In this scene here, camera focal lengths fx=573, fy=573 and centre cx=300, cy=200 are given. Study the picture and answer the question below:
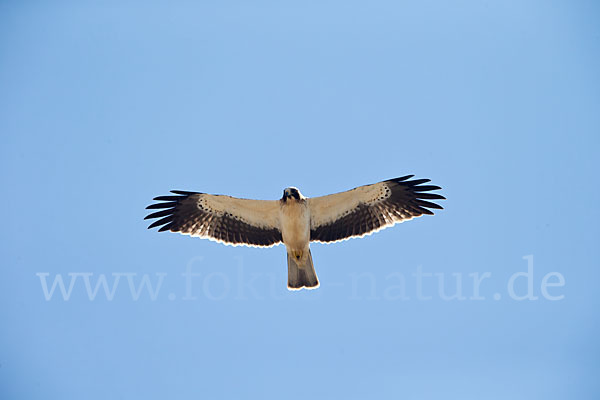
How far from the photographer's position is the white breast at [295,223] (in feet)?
31.4

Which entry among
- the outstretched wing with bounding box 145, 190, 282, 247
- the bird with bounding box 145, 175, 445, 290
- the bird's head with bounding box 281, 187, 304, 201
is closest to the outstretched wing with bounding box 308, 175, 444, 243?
the bird with bounding box 145, 175, 445, 290

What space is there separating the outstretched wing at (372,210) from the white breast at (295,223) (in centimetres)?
31

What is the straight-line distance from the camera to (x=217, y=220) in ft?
33.9

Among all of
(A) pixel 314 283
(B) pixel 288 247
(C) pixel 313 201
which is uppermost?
(C) pixel 313 201

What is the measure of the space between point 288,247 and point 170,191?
7.75 ft

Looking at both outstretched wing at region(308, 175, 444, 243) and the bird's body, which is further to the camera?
outstretched wing at region(308, 175, 444, 243)

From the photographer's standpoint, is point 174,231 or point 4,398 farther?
point 4,398

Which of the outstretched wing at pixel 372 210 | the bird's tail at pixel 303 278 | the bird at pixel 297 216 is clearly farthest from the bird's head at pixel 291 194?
the bird's tail at pixel 303 278

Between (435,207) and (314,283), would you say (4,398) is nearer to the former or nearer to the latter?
(314,283)

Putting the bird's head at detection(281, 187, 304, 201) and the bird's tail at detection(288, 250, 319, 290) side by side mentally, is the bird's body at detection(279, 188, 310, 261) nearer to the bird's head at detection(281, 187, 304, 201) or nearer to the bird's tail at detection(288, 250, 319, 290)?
the bird's head at detection(281, 187, 304, 201)

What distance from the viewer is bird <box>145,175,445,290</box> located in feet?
32.0

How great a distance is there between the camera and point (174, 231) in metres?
10.3

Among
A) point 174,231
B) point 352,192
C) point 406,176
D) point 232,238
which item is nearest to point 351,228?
point 352,192

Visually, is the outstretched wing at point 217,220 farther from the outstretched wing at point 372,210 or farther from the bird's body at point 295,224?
the outstretched wing at point 372,210
